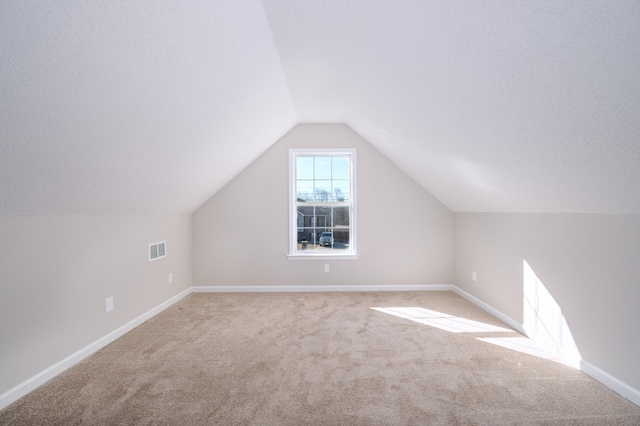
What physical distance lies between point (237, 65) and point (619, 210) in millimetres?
2786

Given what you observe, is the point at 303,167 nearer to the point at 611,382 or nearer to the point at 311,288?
the point at 311,288

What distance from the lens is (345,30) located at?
2.05 metres

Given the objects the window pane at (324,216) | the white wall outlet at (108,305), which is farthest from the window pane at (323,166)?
the white wall outlet at (108,305)

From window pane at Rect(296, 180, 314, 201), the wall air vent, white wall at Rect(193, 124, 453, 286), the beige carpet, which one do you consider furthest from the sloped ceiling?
window pane at Rect(296, 180, 314, 201)

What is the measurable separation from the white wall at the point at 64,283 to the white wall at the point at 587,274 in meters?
3.90

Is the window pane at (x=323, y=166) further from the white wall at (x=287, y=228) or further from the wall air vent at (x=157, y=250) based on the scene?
the wall air vent at (x=157, y=250)

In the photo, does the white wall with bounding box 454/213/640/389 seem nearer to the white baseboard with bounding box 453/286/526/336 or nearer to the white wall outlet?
the white baseboard with bounding box 453/286/526/336

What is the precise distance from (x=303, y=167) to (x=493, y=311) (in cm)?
312

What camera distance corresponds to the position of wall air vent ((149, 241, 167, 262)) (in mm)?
3570

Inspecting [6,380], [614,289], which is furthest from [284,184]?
[614,289]

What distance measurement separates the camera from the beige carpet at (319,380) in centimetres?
180

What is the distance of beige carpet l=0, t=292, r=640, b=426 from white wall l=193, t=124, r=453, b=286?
1.24 meters

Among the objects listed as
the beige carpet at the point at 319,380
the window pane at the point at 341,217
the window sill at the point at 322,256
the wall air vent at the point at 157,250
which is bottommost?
the beige carpet at the point at 319,380

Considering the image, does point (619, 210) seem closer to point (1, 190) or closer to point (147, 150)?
point (147, 150)
